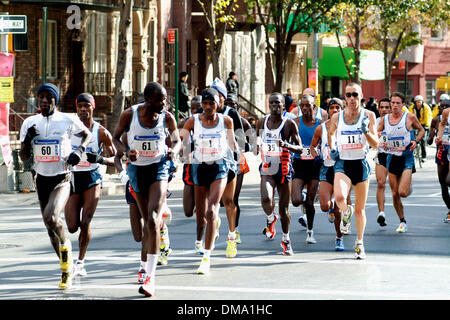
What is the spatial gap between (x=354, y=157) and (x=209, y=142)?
1.77 m

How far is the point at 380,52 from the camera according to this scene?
2269 inches

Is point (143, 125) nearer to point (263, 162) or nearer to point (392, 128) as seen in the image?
point (263, 162)

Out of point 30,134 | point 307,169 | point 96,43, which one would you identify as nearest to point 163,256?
point 30,134

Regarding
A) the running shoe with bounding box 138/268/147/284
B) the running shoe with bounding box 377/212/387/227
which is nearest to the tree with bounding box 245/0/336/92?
the running shoe with bounding box 377/212/387/227

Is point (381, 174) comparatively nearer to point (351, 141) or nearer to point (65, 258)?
point (351, 141)

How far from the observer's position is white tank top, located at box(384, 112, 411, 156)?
50.6 feet

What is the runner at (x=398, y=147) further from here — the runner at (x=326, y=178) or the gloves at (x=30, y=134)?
the gloves at (x=30, y=134)

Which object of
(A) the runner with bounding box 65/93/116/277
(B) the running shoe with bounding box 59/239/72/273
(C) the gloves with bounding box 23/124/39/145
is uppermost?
(C) the gloves with bounding box 23/124/39/145

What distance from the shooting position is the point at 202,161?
456 inches

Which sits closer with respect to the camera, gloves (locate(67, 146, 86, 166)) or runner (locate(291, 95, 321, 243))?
gloves (locate(67, 146, 86, 166))

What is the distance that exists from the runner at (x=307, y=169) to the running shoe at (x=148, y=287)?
179 inches

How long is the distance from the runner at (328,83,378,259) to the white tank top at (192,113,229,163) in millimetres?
1338

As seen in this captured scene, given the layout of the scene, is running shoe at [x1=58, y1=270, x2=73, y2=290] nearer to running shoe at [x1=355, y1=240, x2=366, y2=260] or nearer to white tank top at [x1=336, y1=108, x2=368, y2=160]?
running shoe at [x1=355, y1=240, x2=366, y2=260]
